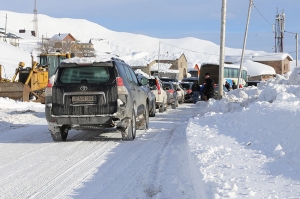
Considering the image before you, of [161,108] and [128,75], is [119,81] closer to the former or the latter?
[128,75]

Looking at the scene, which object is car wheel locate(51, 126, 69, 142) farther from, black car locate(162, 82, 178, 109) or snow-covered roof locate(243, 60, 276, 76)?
snow-covered roof locate(243, 60, 276, 76)

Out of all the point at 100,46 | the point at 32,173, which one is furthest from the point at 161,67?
the point at 32,173


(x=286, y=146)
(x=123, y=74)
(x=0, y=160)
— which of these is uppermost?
(x=123, y=74)

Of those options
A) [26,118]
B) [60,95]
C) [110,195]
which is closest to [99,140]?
[60,95]

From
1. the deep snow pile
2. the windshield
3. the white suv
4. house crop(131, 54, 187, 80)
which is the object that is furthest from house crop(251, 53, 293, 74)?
the deep snow pile

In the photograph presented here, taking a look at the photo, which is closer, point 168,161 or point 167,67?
point 168,161

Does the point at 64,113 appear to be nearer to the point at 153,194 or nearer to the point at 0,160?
the point at 0,160

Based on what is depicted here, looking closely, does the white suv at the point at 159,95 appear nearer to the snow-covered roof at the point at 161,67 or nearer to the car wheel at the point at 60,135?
the car wheel at the point at 60,135

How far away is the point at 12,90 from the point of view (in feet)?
81.0

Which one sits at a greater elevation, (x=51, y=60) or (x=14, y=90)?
(x=51, y=60)

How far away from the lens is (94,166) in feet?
25.7

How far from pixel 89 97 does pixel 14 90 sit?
15704 millimetres

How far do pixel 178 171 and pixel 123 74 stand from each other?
13.3ft

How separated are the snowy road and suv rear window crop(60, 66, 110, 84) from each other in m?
1.43
